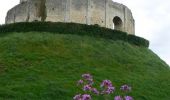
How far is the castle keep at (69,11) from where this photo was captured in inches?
1617

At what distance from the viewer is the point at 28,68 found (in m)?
28.5

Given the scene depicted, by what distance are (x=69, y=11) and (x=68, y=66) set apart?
12.3m

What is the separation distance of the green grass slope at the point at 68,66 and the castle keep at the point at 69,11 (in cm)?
554

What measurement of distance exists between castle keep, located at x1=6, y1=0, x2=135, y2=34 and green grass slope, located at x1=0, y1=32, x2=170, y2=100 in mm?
5537

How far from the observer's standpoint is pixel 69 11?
41.0 meters

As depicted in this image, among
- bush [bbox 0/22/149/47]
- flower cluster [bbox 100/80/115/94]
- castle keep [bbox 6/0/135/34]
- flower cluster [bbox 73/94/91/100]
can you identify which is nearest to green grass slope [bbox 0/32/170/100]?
bush [bbox 0/22/149/47]

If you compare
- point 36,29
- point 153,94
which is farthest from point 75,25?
point 153,94

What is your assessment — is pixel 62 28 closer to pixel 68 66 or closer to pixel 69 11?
pixel 69 11

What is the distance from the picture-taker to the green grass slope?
2459cm

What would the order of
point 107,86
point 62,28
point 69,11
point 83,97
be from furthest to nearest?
point 69,11
point 62,28
point 107,86
point 83,97

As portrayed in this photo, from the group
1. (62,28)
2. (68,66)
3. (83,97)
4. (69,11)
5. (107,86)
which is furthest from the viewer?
(69,11)

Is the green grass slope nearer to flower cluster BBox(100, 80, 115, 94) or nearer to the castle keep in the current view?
the castle keep

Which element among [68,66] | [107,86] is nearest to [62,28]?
[68,66]

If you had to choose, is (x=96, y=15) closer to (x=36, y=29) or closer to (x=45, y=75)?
(x=36, y=29)
